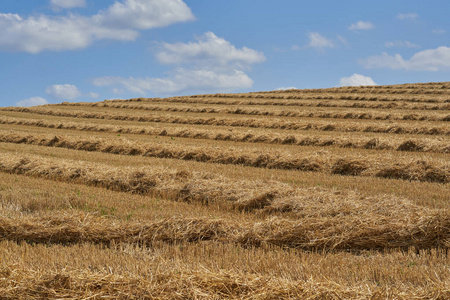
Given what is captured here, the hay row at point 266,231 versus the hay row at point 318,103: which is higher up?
the hay row at point 318,103

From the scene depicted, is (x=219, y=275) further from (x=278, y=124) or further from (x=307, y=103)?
(x=307, y=103)

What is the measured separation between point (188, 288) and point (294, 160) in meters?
8.77

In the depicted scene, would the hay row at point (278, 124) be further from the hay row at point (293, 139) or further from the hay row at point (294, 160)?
the hay row at point (294, 160)

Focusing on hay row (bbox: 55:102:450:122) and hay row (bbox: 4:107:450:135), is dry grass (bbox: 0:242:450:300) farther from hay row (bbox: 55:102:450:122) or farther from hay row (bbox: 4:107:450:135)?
hay row (bbox: 55:102:450:122)

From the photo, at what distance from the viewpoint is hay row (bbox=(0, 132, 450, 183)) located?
34.5 ft

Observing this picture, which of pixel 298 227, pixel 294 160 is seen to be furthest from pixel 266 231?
pixel 294 160

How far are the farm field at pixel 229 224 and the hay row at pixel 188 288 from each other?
14 mm

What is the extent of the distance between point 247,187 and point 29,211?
453 centimetres

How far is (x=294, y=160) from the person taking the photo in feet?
40.0

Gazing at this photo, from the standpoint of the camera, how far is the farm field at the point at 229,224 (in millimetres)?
4055

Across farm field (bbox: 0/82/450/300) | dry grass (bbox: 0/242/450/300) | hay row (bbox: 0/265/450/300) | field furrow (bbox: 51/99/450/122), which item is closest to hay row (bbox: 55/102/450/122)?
field furrow (bbox: 51/99/450/122)

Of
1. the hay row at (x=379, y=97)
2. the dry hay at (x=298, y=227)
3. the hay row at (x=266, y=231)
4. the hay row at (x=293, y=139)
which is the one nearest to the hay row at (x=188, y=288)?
the hay row at (x=266, y=231)

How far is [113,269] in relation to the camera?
4547 mm

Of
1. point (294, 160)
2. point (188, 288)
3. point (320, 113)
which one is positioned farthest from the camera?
point (320, 113)
